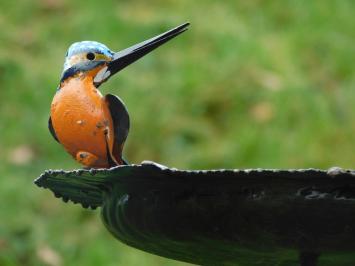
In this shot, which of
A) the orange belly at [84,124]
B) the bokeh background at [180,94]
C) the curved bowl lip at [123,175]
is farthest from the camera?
the bokeh background at [180,94]

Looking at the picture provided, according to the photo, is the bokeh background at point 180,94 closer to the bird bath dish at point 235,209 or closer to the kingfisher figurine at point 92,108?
the kingfisher figurine at point 92,108

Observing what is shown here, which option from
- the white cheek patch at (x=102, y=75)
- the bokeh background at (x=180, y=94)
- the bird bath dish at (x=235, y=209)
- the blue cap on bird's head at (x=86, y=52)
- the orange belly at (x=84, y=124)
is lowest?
the bird bath dish at (x=235, y=209)

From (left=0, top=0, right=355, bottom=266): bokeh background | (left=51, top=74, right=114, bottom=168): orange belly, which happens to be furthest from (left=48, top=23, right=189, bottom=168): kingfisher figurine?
(left=0, top=0, right=355, bottom=266): bokeh background

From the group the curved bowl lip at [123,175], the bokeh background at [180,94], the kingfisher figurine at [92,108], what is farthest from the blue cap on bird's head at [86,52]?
the bokeh background at [180,94]

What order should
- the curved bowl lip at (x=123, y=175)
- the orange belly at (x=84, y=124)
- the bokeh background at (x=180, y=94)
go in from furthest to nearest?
1. the bokeh background at (x=180, y=94)
2. the orange belly at (x=84, y=124)
3. the curved bowl lip at (x=123, y=175)

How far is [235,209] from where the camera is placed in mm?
1396

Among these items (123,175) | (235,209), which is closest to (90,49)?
(123,175)

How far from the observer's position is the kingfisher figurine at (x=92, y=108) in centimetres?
163

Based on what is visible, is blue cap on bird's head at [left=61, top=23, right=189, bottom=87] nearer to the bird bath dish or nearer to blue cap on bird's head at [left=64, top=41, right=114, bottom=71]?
blue cap on bird's head at [left=64, top=41, right=114, bottom=71]

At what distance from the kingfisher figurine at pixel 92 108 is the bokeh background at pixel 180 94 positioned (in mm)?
1664

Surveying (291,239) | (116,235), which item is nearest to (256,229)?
(291,239)

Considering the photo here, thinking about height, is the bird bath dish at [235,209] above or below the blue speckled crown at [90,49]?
below

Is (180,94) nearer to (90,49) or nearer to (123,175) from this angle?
(90,49)

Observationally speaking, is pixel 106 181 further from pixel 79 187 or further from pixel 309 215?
pixel 309 215
